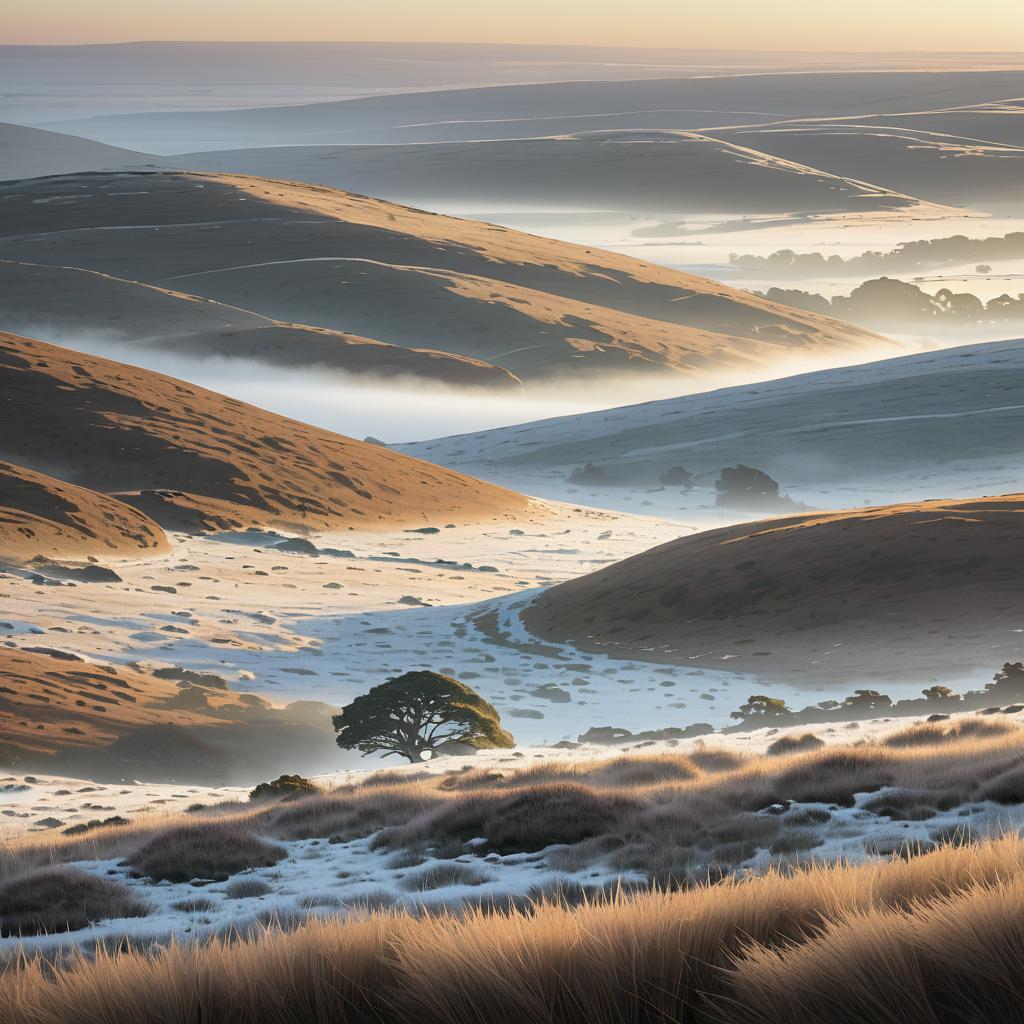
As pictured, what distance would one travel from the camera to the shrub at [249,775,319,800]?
18219mm

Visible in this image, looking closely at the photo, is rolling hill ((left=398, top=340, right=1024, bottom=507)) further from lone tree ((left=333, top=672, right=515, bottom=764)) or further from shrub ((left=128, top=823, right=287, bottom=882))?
shrub ((left=128, top=823, right=287, bottom=882))

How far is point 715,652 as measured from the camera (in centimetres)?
3750

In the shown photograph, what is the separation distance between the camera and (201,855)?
11.0 m

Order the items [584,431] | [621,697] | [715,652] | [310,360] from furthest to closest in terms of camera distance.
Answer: [310,360], [584,431], [715,652], [621,697]

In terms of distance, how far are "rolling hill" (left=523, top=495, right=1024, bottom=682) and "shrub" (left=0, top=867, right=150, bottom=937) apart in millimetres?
23129

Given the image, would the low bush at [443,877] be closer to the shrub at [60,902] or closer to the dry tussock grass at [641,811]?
the dry tussock grass at [641,811]

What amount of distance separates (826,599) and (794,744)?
21.4 meters

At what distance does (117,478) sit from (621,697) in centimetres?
4559

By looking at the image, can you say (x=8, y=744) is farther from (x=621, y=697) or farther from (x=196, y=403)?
(x=196, y=403)

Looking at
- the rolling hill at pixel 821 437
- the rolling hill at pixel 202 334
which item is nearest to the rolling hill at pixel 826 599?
the rolling hill at pixel 821 437

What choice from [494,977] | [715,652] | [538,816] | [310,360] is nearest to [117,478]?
[715,652]

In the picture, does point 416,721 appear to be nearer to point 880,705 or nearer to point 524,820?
point 880,705

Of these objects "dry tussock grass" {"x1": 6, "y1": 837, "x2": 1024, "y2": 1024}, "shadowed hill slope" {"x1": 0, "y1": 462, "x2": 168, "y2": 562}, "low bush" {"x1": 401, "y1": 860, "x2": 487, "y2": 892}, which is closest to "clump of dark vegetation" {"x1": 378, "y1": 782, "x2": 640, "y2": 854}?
"low bush" {"x1": 401, "y1": 860, "x2": 487, "y2": 892}

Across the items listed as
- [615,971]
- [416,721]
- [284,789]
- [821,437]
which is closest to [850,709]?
[416,721]
